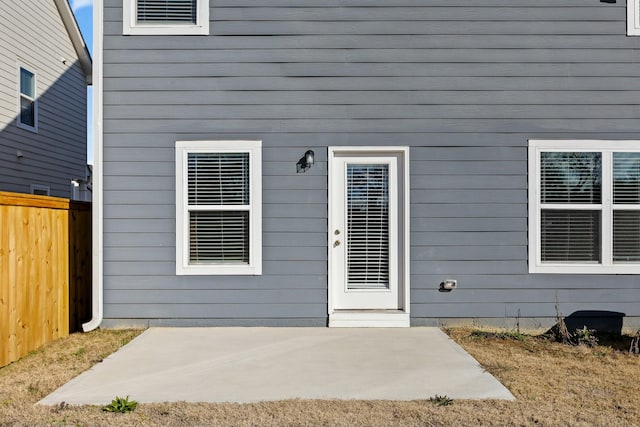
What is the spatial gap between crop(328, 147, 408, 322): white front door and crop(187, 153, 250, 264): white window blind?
3.55ft

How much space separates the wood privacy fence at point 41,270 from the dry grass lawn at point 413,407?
16.1 inches

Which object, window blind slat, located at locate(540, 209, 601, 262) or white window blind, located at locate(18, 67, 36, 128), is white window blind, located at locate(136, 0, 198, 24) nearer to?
window blind slat, located at locate(540, 209, 601, 262)

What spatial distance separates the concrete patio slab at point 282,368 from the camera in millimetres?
3729

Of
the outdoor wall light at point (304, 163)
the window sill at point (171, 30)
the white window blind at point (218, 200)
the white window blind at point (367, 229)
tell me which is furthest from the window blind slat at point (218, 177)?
the window sill at point (171, 30)

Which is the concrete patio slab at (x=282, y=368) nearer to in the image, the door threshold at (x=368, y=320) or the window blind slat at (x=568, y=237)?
the door threshold at (x=368, y=320)

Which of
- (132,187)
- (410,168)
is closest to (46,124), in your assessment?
(132,187)

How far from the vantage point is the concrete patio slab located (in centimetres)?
373

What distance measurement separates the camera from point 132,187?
19.0 ft

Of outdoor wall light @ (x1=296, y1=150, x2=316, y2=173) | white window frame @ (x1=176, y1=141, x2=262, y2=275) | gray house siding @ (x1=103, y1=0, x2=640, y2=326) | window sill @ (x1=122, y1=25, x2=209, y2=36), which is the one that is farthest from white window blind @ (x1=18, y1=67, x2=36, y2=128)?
outdoor wall light @ (x1=296, y1=150, x2=316, y2=173)

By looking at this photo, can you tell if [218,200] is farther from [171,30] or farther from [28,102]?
[28,102]

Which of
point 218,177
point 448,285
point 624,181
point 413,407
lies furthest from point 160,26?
point 624,181

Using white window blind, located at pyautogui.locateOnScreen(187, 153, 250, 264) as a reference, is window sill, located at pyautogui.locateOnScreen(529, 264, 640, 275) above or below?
below

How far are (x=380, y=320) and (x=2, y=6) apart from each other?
8645 millimetres

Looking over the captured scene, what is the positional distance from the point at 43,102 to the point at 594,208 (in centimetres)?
1031
